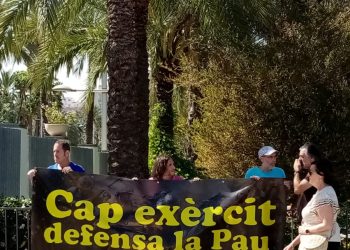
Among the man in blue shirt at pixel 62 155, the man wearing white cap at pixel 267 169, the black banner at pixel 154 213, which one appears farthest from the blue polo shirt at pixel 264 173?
the man in blue shirt at pixel 62 155

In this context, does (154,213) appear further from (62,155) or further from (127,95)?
(127,95)

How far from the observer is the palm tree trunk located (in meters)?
9.20

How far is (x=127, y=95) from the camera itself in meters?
9.23

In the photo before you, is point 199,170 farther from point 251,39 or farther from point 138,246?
point 138,246

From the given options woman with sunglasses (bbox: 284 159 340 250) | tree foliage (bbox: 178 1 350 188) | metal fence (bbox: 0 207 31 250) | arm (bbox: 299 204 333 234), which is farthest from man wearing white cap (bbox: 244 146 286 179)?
tree foliage (bbox: 178 1 350 188)

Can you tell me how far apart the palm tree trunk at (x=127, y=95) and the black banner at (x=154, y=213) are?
6.12 ft

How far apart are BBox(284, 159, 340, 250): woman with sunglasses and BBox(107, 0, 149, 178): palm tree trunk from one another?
3565 millimetres

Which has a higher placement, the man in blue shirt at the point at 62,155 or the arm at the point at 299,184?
the man in blue shirt at the point at 62,155

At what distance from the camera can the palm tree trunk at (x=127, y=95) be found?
9203 mm

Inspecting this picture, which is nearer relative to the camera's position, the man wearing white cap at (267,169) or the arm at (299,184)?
the arm at (299,184)

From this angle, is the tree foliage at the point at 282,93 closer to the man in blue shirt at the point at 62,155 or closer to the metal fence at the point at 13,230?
the metal fence at the point at 13,230

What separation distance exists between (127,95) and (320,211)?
3993 millimetres

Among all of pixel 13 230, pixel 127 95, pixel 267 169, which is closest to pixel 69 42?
pixel 127 95

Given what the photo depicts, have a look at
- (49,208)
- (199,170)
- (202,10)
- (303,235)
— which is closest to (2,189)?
(199,170)
